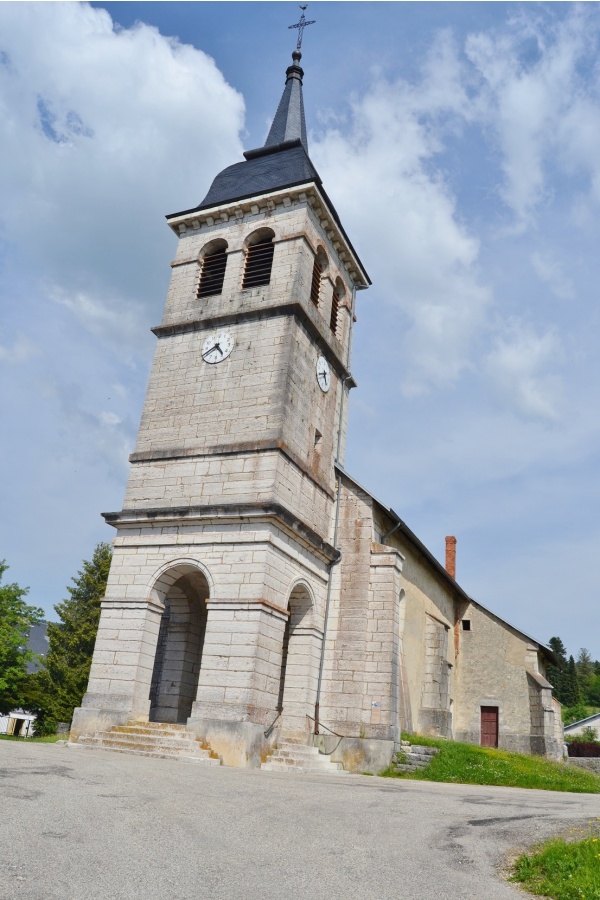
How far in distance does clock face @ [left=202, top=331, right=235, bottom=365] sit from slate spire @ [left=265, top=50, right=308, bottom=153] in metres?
8.37

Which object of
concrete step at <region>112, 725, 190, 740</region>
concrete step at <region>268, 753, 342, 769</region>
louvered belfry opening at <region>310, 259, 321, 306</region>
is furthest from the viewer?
louvered belfry opening at <region>310, 259, 321, 306</region>

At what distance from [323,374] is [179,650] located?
8468 millimetres

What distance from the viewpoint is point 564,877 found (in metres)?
5.24

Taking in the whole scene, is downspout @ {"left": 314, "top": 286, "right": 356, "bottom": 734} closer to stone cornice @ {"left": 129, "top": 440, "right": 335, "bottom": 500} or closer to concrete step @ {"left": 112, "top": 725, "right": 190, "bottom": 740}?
stone cornice @ {"left": 129, "top": 440, "right": 335, "bottom": 500}

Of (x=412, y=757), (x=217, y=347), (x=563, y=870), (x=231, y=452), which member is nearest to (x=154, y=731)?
(x=412, y=757)

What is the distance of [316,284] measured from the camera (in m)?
20.9

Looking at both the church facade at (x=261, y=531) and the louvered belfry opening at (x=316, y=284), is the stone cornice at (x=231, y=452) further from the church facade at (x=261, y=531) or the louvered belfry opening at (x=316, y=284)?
the louvered belfry opening at (x=316, y=284)

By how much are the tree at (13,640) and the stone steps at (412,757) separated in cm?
1910

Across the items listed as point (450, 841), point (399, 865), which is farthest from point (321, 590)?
point (399, 865)

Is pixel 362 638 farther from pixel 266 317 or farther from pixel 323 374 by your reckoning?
pixel 266 317

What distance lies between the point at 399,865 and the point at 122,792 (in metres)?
3.43

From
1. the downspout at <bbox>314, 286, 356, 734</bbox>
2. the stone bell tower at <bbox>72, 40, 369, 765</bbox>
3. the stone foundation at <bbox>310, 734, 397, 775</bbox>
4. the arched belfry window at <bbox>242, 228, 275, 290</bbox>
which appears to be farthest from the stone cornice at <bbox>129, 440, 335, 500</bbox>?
the stone foundation at <bbox>310, 734, 397, 775</bbox>

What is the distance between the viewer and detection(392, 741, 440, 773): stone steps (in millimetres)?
15789

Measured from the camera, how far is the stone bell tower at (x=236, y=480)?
15133 mm
